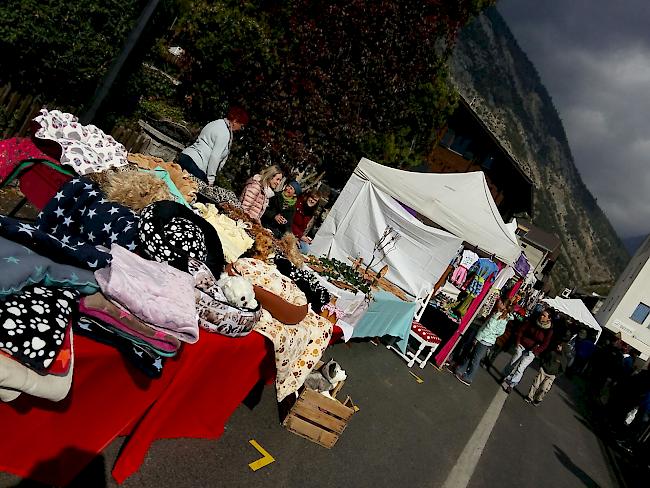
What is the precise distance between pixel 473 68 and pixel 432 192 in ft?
531

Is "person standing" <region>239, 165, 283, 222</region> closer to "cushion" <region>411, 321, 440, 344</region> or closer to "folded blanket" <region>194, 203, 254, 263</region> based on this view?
"folded blanket" <region>194, 203, 254, 263</region>

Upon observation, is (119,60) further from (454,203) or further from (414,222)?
(454,203)

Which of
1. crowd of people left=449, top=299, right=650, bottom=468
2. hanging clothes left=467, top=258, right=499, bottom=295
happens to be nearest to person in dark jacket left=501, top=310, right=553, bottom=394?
crowd of people left=449, top=299, right=650, bottom=468

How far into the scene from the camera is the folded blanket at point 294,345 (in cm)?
379

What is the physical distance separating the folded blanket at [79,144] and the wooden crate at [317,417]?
273 cm

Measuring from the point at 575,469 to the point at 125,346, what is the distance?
8.30 metres

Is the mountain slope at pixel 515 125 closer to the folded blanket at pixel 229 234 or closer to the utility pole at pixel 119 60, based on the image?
the utility pole at pixel 119 60

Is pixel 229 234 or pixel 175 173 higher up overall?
pixel 175 173

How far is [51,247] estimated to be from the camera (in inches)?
88.0

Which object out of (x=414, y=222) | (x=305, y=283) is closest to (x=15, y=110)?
(x=305, y=283)

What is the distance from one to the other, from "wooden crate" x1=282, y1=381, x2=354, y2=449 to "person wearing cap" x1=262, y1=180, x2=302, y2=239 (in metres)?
3.54

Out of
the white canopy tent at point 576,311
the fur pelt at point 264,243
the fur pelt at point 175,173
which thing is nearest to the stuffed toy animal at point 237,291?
the fur pelt at point 264,243

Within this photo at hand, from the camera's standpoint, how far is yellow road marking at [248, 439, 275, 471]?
12.5 ft

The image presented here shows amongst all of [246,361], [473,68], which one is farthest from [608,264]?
[246,361]
